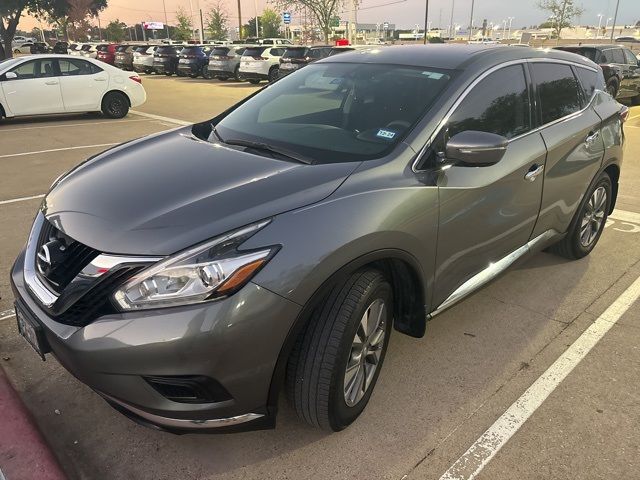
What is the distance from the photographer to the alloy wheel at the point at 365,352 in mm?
2410

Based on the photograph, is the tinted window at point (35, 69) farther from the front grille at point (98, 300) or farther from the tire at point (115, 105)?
the front grille at point (98, 300)

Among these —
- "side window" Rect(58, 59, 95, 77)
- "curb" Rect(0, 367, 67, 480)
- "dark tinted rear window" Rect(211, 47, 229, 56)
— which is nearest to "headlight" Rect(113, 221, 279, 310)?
"curb" Rect(0, 367, 67, 480)

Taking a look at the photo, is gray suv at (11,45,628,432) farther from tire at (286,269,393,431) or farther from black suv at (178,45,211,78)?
black suv at (178,45,211,78)

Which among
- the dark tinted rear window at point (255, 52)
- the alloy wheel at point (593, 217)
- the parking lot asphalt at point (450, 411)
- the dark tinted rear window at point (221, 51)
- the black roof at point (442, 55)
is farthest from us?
the dark tinted rear window at point (221, 51)

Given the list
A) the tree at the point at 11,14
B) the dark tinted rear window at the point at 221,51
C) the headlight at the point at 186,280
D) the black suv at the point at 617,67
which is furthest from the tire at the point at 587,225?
the tree at the point at 11,14

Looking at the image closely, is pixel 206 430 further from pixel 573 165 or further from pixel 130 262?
pixel 573 165

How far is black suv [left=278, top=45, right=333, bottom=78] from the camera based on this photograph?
20.9 meters

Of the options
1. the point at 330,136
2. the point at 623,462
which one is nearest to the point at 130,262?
the point at 330,136

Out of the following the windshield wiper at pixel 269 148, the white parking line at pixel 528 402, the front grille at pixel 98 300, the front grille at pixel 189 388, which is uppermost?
the windshield wiper at pixel 269 148

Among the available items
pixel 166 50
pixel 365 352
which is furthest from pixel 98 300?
pixel 166 50

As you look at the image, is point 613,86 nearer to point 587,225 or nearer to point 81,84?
point 587,225

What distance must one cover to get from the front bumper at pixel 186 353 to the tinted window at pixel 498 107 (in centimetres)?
150

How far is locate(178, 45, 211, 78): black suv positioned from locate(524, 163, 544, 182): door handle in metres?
24.3

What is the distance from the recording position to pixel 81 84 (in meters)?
11.8
